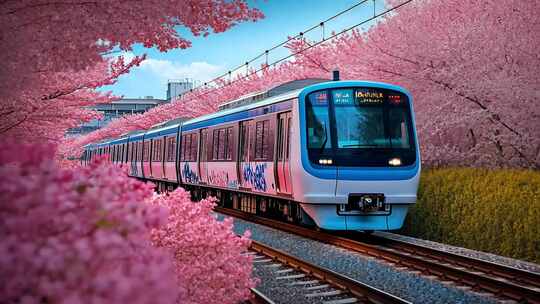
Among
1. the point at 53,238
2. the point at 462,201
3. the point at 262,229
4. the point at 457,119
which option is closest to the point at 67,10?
the point at 53,238

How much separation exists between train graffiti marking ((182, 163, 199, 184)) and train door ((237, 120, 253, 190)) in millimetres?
5212

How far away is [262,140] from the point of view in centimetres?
1513

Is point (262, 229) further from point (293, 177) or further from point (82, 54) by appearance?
point (82, 54)

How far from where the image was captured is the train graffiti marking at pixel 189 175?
2200 centimetres

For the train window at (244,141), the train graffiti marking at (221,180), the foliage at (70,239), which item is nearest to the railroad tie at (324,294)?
the foliage at (70,239)

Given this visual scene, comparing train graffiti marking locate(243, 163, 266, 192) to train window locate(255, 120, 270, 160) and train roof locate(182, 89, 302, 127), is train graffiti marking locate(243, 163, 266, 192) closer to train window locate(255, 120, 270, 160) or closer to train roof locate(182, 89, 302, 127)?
train window locate(255, 120, 270, 160)

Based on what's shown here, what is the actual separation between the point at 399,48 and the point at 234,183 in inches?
218

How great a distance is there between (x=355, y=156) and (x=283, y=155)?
1641 millimetres

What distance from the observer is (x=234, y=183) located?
17.3 meters

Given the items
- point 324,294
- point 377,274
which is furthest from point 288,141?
point 324,294

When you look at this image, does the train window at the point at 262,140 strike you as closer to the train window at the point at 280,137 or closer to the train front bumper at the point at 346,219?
the train window at the point at 280,137

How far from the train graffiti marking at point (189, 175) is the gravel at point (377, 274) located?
7.99 m

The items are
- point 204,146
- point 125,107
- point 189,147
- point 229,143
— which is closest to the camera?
point 229,143

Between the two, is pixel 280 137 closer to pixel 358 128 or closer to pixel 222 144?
pixel 358 128
